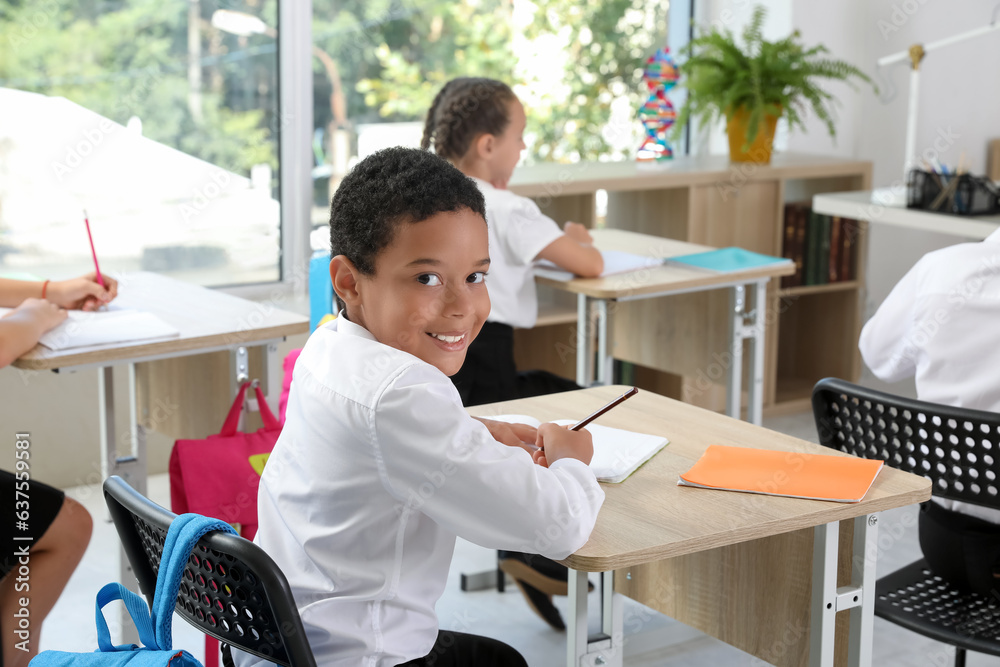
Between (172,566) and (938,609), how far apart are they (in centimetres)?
125

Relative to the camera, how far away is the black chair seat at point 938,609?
170 cm

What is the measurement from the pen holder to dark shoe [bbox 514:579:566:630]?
1.84m

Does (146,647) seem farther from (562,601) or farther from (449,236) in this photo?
(562,601)

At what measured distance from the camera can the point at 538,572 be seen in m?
2.69

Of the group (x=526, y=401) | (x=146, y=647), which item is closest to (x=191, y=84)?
(x=526, y=401)

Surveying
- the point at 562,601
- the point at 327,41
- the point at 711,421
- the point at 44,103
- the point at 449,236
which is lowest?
the point at 562,601

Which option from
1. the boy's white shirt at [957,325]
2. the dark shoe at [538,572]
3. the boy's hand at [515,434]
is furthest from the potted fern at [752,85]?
the boy's hand at [515,434]

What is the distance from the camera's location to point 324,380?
49.4 inches

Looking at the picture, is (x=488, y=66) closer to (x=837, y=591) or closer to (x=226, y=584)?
(x=837, y=591)

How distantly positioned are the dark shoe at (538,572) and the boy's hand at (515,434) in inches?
44.0

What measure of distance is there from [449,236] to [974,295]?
0.99 metres

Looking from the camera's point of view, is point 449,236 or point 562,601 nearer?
point 449,236

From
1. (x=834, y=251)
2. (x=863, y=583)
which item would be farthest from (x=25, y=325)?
(x=834, y=251)

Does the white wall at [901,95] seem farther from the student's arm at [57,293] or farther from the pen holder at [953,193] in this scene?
the student's arm at [57,293]
